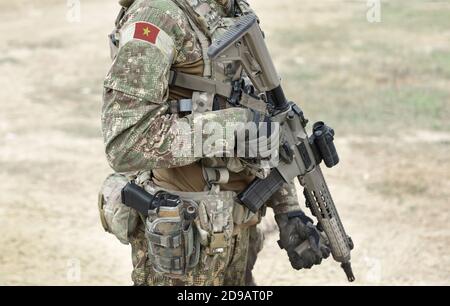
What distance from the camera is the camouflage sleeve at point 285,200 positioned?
382 centimetres

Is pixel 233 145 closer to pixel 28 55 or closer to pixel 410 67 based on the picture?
pixel 410 67

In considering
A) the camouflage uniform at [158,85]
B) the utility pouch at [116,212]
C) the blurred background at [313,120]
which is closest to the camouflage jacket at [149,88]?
the camouflage uniform at [158,85]

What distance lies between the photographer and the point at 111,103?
3.18m

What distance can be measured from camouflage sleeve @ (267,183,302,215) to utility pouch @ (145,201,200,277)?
0.53 m

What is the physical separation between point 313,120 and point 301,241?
5.00m

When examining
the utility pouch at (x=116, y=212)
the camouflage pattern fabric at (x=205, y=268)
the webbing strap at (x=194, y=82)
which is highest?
the webbing strap at (x=194, y=82)

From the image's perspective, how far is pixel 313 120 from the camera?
341 inches

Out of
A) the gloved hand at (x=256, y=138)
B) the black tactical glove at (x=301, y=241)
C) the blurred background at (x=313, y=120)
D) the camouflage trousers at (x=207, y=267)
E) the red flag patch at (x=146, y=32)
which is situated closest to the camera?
the red flag patch at (x=146, y=32)

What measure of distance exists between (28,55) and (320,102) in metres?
4.14

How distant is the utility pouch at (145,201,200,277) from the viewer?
3.33 meters

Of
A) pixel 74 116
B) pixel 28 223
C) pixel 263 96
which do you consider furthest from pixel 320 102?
pixel 263 96

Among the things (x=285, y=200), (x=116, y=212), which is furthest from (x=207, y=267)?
(x=285, y=200)

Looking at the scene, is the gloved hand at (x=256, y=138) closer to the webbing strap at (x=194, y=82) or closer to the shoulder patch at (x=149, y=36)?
the webbing strap at (x=194, y=82)

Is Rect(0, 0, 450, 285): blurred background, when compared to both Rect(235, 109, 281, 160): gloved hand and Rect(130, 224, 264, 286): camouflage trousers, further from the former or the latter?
Rect(235, 109, 281, 160): gloved hand
